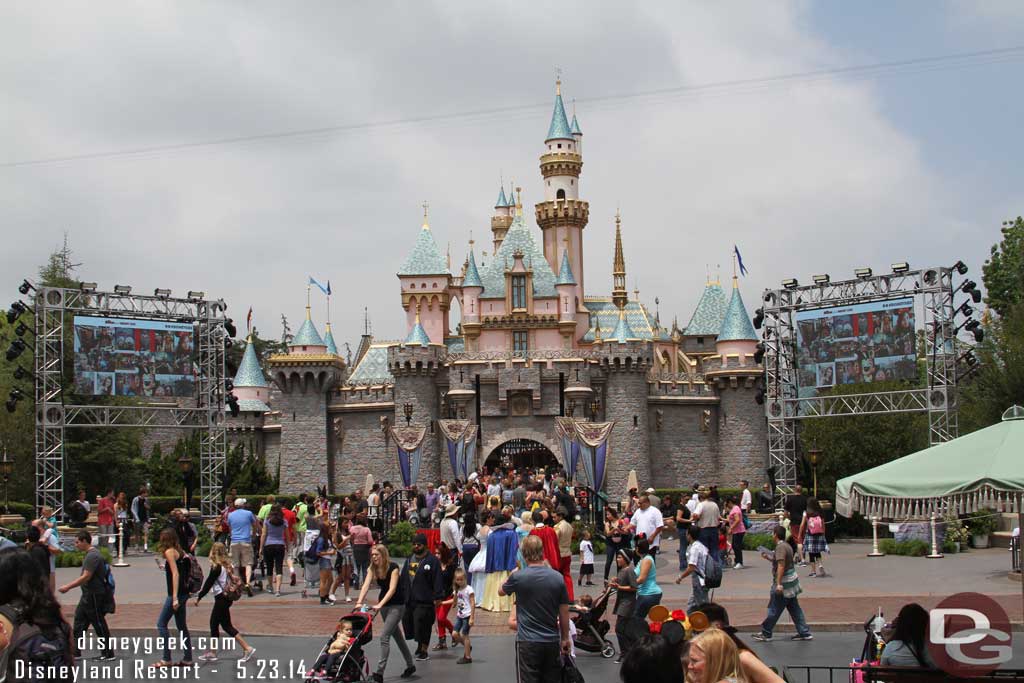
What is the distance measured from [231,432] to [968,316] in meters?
31.3

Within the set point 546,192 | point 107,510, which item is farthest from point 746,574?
point 546,192

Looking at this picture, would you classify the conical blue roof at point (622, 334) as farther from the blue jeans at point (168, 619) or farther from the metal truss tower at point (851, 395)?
the blue jeans at point (168, 619)

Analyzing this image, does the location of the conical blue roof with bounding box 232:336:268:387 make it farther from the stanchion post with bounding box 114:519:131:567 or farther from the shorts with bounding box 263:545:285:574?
the shorts with bounding box 263:545:285:574

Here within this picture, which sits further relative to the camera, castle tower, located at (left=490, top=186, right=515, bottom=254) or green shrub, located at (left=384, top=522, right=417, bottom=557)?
castle tower, located at (left=490, top=186, right=515, bottom=254)

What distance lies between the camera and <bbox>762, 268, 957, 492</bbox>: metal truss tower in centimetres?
2966

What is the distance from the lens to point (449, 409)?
48.2 meters

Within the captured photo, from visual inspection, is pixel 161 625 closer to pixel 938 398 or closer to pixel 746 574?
pixel 746 574

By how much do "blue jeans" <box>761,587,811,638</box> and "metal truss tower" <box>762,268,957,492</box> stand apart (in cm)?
1717

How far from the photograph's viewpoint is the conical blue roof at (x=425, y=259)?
5559 centimetres

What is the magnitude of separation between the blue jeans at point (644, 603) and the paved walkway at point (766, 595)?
9.98 feet

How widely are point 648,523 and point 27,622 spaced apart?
11770 millimetres

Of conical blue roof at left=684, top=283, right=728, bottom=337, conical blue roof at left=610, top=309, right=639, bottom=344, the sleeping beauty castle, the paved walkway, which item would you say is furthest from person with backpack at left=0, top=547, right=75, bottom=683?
conical blue roof at left=684, top=283, right=728, bottom=337

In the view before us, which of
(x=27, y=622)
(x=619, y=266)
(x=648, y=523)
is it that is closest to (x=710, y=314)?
(x=619, y=266)

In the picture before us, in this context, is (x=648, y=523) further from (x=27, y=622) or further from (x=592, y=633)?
(x=27, y=622)
